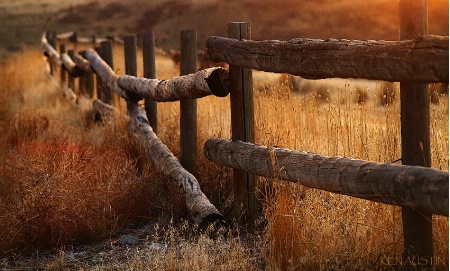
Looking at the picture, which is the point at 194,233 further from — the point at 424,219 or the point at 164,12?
the point at 164,12

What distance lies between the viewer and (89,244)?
21.0ft

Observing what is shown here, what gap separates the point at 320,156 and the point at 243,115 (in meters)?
1.33

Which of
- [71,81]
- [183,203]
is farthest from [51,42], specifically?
[183,203]

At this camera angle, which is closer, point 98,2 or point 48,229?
point 48,229

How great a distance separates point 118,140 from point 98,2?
38.8 m

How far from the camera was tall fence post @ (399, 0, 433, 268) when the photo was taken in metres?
4.52

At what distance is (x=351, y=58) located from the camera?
464cm

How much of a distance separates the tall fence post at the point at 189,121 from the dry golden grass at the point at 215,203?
0.13 m

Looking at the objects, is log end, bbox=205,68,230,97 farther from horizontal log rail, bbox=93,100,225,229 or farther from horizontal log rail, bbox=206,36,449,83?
horizontal log rail, bbox=93,100,225,229

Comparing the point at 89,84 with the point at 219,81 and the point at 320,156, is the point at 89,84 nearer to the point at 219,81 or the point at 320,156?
the point at 219,81

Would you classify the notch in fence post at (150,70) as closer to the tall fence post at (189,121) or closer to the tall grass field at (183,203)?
the tall grass field at (183,203)

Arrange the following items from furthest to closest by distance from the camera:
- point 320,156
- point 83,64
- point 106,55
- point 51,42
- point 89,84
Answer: point 51,42 → point 89,84 → point 83,64 → point 106,55 → point 320,156

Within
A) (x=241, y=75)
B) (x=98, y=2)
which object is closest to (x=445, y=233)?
(x=241, y=75)

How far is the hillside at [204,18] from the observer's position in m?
28.5
